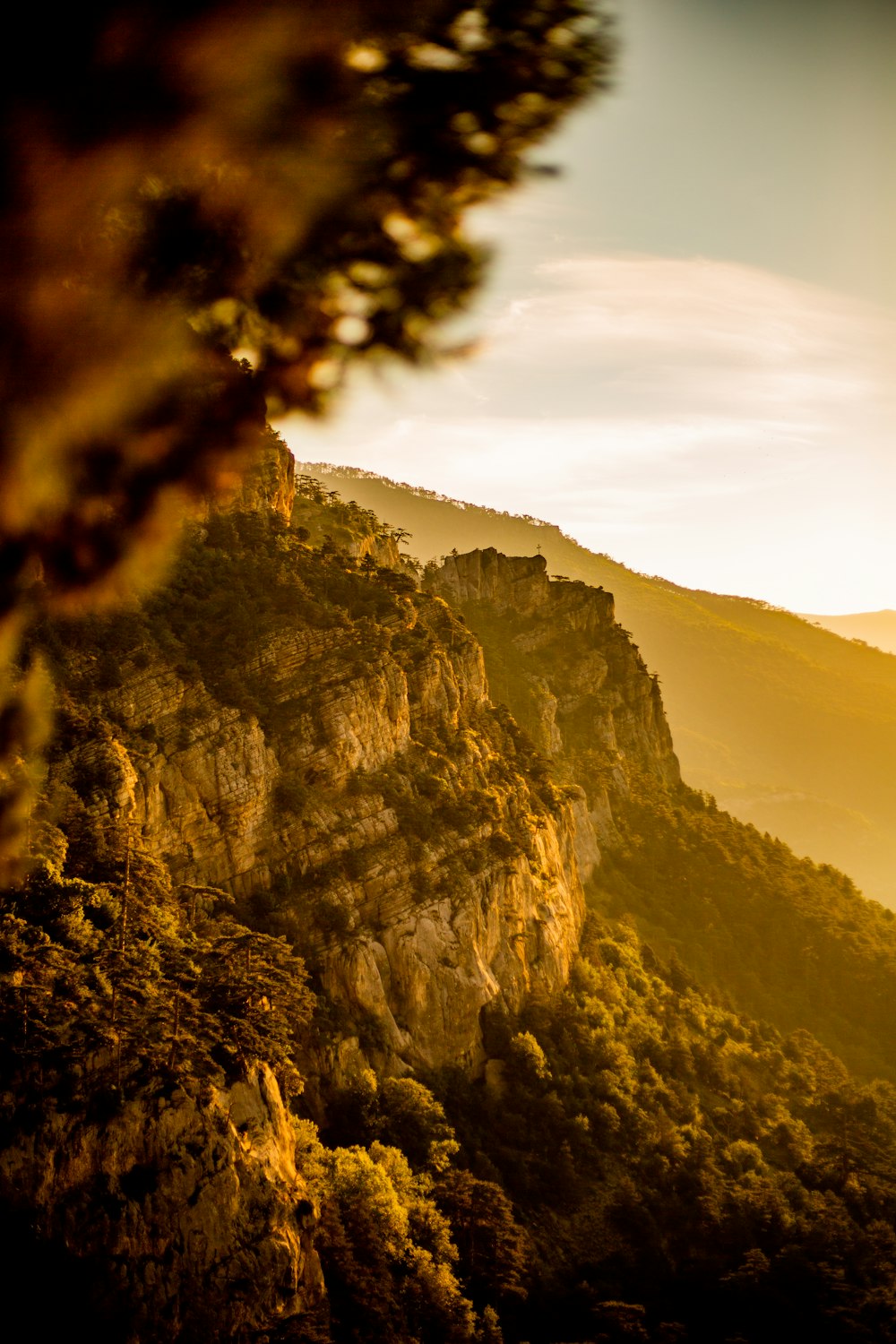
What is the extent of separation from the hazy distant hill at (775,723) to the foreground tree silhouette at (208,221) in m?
155

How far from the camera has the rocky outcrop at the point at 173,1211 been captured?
1639 centimetres

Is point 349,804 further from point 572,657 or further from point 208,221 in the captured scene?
point 572,657

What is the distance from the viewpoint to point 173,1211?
17.7 m

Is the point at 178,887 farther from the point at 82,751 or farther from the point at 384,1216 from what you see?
the point at 384,1216

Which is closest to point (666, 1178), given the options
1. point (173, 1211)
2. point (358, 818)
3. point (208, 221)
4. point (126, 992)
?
point (358, 818)

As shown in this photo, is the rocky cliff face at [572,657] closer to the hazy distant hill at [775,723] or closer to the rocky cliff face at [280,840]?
the rocky cliff face at [280,840]

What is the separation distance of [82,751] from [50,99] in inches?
915

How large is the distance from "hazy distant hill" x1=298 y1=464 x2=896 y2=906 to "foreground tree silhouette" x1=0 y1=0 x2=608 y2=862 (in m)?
155

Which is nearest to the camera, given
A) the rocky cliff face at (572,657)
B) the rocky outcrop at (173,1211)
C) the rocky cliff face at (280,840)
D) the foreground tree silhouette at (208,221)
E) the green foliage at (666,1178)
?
Result: the foreground tree silhouette at (208,221)

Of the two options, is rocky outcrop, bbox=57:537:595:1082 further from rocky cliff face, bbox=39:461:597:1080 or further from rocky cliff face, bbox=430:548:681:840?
rocky cliff face, bbox=430:548:681:840

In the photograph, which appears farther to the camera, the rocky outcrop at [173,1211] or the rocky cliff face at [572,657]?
the rocky cliff face at [572,657]

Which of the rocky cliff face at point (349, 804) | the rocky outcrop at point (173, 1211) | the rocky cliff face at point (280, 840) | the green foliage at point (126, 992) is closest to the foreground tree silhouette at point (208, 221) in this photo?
the rocky outcrop at point (173, 1211)

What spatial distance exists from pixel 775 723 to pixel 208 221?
187m

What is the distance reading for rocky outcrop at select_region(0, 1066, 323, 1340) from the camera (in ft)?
53.8
